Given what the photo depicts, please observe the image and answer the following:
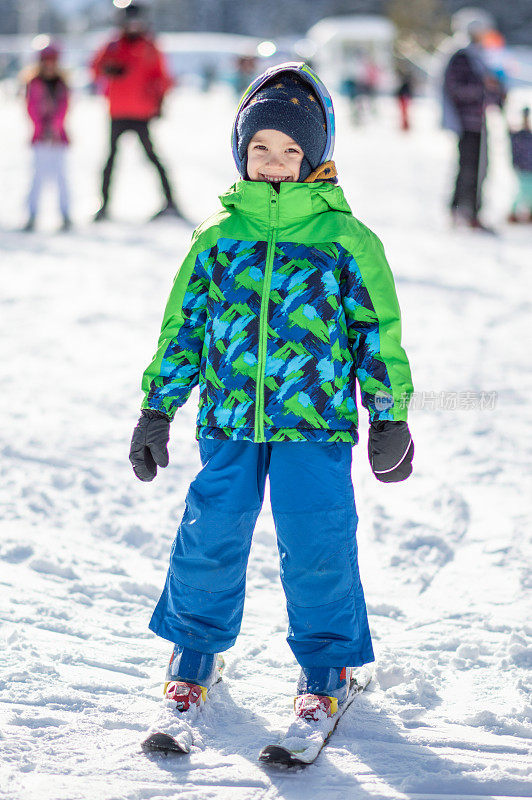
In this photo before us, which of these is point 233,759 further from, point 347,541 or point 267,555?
point 267,555

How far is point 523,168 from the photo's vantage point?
930 centimetres

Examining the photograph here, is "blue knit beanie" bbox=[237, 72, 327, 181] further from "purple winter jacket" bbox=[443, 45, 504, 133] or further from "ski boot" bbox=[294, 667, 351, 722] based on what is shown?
"purple winter jacket" bbox=[443, 45, 504, 133]

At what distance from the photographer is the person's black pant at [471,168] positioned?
8562 mm

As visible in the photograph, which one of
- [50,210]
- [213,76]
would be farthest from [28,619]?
[213,76]

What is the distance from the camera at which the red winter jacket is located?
26.6 feet

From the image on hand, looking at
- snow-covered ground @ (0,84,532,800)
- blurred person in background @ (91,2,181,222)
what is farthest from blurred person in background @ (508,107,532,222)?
blurred person in background @ (91,2,181,222)

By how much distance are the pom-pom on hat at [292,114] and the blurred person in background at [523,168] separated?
7.45 meters

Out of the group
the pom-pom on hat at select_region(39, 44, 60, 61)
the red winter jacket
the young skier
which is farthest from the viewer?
the red winter jacket

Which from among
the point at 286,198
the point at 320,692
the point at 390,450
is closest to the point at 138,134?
the point at 286,198

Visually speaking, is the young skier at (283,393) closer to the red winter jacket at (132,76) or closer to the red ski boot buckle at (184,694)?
the red ski boot buckle at (184,694)

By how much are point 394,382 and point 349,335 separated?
17 centimetres

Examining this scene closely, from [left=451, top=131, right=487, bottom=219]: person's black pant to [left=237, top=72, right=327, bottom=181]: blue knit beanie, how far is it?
262 inches

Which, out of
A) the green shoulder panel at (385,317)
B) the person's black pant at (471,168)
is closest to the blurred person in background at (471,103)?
the person's black pant at (471,168)

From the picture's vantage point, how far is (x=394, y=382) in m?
2.11
